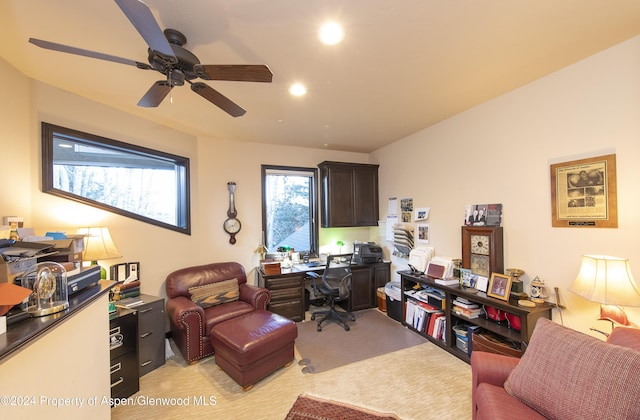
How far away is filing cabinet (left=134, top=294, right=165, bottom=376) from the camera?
7.97ft

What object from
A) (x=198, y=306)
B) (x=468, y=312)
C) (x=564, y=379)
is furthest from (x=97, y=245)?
(x=468, y=312)

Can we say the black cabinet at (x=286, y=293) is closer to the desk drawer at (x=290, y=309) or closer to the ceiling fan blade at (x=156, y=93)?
the desk drawer at (x=290, y=309)

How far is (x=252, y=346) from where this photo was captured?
220 cm

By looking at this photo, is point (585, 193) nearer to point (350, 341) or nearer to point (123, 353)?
point (350, 341)

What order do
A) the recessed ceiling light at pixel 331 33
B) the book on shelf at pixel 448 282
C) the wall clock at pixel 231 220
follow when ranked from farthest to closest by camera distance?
the wall clock at pixel 231 220 → the book on shelf at pixel 448 282 → the recessed ceiling light at pixel 331 33

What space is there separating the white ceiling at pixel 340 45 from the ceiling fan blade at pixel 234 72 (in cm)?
27

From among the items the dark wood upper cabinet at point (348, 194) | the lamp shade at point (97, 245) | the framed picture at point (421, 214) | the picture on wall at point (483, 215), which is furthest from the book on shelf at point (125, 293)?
the picture on wall at point (483, 215)

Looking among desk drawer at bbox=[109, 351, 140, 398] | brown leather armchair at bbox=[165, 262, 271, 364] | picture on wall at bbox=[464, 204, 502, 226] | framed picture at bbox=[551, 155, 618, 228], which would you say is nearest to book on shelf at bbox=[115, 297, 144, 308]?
brown leather armchair at bbox=[165, 262, 271, 364]

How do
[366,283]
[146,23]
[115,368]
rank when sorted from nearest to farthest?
[146,23] → [115,368] → [366,283]

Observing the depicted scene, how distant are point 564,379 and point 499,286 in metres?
1.18

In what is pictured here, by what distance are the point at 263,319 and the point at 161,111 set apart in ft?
8.50

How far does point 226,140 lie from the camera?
379 cm

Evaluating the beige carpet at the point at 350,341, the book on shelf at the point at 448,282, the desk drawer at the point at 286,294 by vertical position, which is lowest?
the beige carpet at the point at 350,341

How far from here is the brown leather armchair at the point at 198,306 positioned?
2.56 metres
